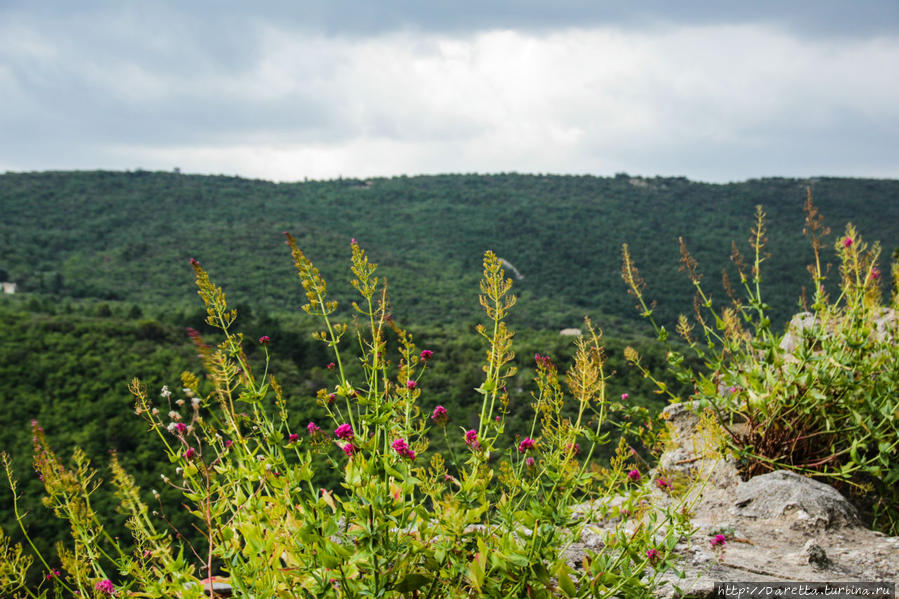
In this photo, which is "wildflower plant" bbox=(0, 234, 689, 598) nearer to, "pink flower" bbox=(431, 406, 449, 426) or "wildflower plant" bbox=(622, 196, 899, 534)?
"pink flower" bbox=(431, 406, 449, 426)

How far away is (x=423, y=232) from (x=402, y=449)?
2096 inches

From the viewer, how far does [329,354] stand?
18406 mm

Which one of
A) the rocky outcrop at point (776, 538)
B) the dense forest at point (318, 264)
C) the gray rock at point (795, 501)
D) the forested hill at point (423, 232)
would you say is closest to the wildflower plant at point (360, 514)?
the rocky outcrop at point (776, 538)

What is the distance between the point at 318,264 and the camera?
38938 mm

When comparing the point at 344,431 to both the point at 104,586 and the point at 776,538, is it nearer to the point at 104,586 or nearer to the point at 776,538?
the point at 104,586

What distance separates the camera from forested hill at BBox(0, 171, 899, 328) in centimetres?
3556

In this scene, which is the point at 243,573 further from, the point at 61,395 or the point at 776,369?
the point at 61,395

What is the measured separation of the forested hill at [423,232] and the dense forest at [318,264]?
24cm

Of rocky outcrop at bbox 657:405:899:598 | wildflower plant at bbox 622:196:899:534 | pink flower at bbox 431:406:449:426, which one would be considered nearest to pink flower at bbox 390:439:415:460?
pink flower at bbox 431:406:449:426

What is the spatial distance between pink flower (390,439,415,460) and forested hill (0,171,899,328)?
2771 cm

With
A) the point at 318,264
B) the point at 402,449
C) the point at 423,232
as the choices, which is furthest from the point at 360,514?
the point at 423,232

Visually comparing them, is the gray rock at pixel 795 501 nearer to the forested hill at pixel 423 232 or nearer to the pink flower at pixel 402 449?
the pink flower at pixel 402 449

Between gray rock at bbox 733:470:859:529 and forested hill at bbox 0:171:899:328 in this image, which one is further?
forested hill at bbox 0:171:899:328

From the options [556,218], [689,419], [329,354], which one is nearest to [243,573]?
[689,419]
